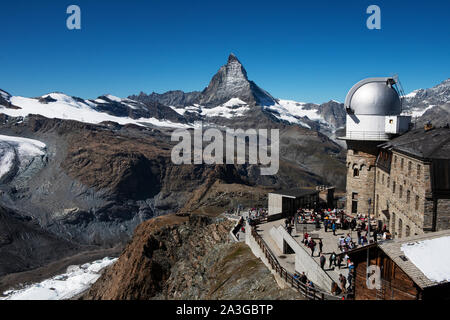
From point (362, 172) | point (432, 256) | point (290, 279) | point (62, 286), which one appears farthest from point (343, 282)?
point (62, 286)

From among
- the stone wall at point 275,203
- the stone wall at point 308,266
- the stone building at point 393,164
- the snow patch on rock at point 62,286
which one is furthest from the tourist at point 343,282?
the snow patch on rock at point 62,286

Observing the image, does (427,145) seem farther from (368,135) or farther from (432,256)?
(432,256)

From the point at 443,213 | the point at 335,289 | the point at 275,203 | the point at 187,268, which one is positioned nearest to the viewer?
the point at 335,289

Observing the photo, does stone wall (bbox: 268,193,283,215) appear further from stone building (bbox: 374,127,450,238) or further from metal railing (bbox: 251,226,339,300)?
stone building (bbox: 374,127,450,238)

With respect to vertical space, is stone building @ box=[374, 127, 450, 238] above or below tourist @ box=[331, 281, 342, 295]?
above

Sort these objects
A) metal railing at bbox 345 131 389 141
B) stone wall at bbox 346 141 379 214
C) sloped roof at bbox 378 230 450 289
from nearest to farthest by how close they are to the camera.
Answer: sloped roof at bbox 378 230 450 289 < metal railing at bbox 345 131 389 141 < stone wall at bbox 346 141 379 214

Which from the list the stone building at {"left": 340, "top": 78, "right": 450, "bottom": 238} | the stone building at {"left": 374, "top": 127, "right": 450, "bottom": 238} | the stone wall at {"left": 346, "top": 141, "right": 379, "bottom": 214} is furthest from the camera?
the stone wall at {"left": 346, "top": 141, "right": 379, "bottom": 214}

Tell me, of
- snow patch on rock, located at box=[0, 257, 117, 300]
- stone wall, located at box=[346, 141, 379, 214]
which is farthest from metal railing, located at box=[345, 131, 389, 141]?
snow patch on rock, located at box=[0, 257, 117, 300]

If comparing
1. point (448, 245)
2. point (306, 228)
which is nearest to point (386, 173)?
point (306, 228)

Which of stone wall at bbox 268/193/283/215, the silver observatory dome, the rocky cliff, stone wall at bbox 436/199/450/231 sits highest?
the silver observatory dome
